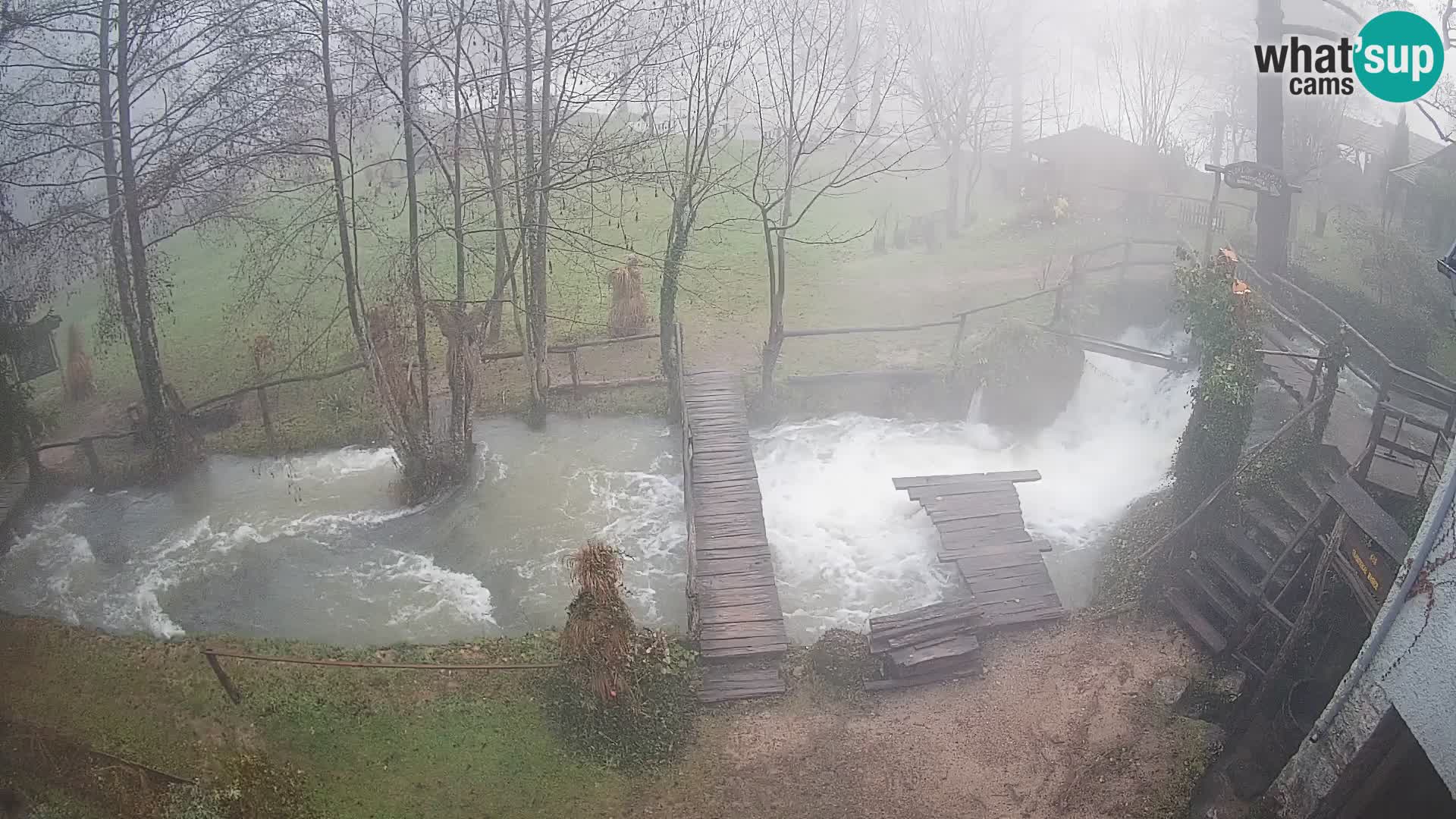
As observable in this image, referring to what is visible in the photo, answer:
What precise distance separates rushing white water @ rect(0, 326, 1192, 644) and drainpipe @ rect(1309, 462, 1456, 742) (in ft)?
16.5

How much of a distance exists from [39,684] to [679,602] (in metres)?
8.11

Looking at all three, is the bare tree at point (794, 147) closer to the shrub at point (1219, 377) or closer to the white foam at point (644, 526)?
the white foam at point (644, 526)

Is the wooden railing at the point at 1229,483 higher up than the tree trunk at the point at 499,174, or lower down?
lower down

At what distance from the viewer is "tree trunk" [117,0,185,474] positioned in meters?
14.7

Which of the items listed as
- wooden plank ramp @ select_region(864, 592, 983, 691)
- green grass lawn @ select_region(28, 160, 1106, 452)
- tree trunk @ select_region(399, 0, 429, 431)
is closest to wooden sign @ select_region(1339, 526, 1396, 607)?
wooden plank ramp @ select_region(864, 592, 983, 691)

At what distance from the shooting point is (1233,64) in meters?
37.1

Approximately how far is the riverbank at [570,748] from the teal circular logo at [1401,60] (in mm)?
12286

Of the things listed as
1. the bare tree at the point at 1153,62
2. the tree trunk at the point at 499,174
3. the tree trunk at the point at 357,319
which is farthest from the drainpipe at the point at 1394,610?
the bare tree at the point at 1153,62

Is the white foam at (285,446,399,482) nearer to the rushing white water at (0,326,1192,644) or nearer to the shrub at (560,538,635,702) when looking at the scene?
the rushing white water at (0,326,1192,644)

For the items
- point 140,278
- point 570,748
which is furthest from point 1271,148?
A: point 140,278

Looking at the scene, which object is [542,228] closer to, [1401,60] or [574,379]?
[574,379]

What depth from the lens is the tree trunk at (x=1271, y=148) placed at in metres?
19.9

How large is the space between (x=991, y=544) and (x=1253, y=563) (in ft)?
11.4

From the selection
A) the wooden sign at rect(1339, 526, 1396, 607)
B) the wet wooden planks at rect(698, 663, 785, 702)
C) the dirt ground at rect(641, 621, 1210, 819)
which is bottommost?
the dirt ground at rect(641, 621, 1210, 819)
